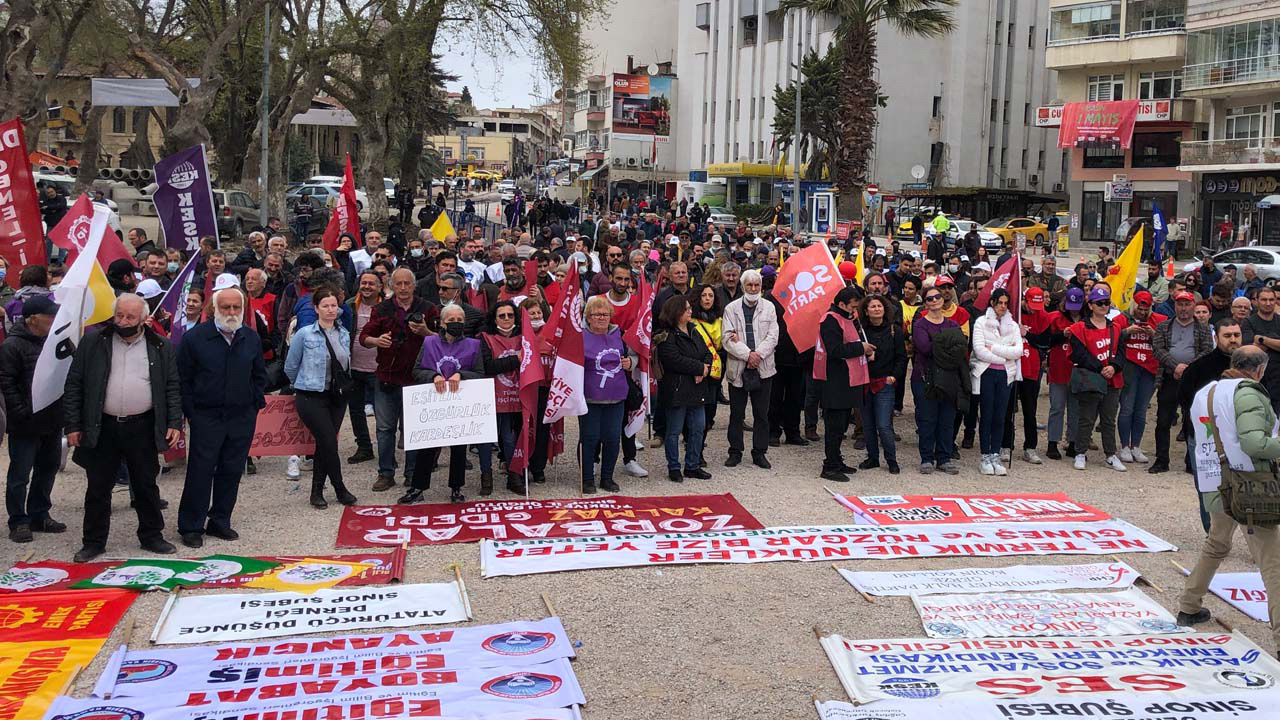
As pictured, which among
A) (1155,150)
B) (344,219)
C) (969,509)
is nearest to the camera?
(969,509)

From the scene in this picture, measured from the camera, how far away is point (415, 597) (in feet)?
24.4

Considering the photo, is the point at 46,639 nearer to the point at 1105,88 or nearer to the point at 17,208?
the point at 17,208

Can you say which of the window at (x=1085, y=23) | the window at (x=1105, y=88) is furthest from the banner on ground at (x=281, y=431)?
the window at (x=1105, y=88)

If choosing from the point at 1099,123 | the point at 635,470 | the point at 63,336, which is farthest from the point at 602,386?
the point at 1099,123

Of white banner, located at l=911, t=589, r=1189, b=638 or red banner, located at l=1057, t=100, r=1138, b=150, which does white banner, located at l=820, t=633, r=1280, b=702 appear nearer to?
white banner, located at l=911, t=589, r=1189, b=638

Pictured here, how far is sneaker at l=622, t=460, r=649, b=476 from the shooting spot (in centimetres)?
1120

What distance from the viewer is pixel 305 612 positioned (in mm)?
7117

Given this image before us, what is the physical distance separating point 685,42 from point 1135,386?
80.9 meters

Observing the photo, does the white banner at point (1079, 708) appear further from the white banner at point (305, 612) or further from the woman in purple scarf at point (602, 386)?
the woman in purple scarf at point (602, 386)

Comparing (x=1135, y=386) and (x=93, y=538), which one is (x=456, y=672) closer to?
(x=93, y=538)

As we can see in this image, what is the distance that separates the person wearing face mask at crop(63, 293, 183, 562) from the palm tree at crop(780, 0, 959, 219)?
87.5 feet

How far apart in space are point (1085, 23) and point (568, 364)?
50.4 m

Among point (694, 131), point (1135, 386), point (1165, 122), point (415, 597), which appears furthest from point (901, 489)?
point (694, 131)

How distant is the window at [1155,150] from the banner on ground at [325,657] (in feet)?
170
